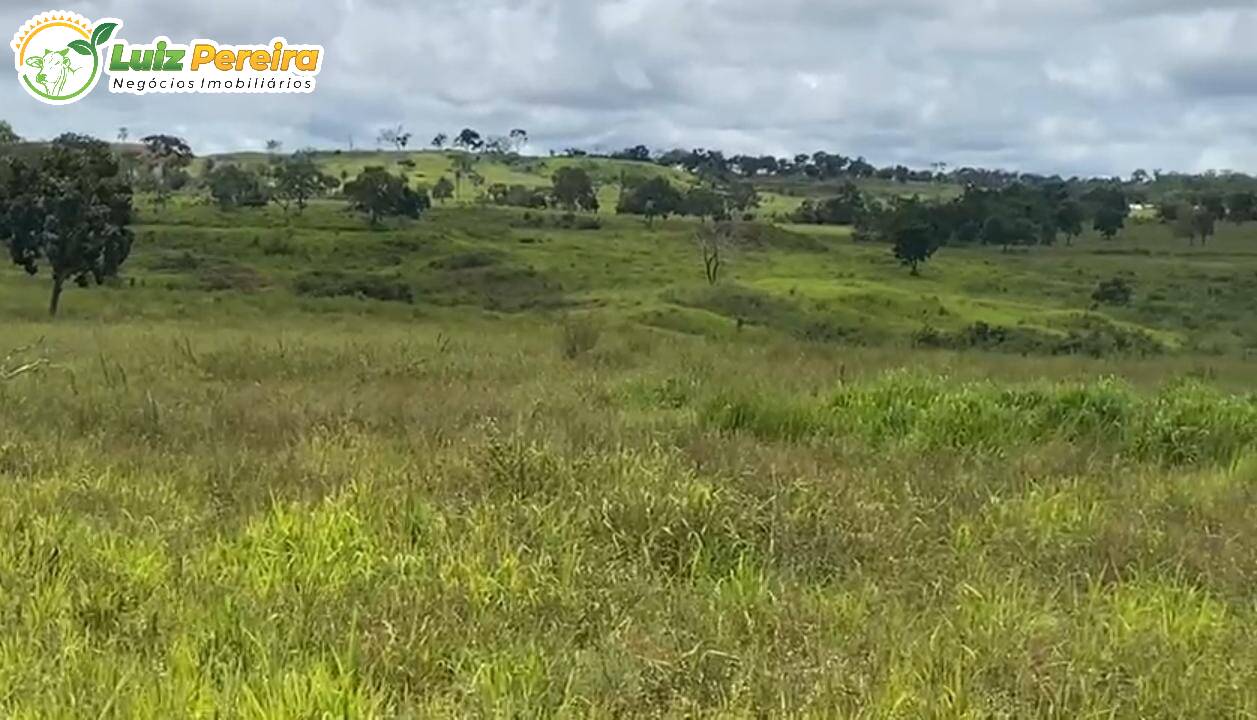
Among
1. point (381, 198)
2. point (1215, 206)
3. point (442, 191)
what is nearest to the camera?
point (381, 198)

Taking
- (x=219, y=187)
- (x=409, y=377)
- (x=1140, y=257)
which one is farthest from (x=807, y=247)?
(x=409, y=377)

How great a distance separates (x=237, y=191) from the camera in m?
84.2

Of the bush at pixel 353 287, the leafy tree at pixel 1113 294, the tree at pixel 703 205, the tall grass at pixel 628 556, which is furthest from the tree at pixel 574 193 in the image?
the tall grass at pixel 628 556

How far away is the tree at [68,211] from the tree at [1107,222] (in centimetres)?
7819

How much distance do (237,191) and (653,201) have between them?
32.3 m

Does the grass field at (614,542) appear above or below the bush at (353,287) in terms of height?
above

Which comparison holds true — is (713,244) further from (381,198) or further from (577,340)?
(577,340)

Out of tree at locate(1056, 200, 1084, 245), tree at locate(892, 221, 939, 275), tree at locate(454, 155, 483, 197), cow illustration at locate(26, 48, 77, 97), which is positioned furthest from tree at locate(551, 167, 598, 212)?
cow illustration at locate(26, 48, 77, 97)

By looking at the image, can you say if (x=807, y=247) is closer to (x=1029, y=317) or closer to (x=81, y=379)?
(x=1029, y=317)

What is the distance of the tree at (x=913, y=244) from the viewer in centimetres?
6919

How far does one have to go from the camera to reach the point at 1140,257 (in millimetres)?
81062

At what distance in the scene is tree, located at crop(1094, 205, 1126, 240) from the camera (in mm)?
93438

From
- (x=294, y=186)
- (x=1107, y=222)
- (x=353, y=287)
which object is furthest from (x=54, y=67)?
(x=1107, y=222)

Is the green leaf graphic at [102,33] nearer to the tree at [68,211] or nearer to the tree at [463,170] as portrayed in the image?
the tree at [68,211]
